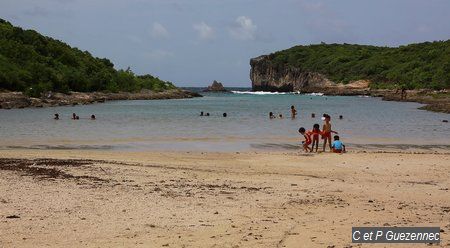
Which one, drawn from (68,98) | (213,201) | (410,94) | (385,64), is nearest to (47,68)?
(68,98)

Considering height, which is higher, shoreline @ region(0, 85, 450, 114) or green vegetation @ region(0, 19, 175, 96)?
green vegetation @ region(0, 19, 175, 96)

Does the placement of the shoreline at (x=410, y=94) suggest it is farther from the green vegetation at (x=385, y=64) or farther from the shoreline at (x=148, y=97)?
the green vegetation at (x=385, y=64)

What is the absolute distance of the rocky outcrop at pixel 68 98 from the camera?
217 feet

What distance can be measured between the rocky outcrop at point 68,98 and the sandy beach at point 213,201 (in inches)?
1987

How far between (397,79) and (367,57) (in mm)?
45953

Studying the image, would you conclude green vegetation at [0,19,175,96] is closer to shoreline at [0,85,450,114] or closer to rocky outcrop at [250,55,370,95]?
shoreline at [0,85,450,114]

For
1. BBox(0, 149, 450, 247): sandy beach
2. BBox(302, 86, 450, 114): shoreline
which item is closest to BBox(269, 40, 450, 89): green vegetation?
BBox(302, 86, 450, 114): shoreline

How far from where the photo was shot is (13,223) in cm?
961

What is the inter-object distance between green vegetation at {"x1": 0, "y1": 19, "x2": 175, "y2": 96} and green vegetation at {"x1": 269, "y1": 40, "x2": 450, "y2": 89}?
57.6 m

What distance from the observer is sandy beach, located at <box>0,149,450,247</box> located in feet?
29.2

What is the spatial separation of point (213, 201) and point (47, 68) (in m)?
80.5

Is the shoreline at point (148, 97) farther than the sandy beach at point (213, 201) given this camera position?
Yes

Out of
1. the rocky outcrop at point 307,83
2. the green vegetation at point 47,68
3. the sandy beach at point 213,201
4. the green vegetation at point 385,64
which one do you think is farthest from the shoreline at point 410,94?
the green vegetation at point 47,68

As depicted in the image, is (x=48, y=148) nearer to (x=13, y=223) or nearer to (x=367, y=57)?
(x=13, y=223)
